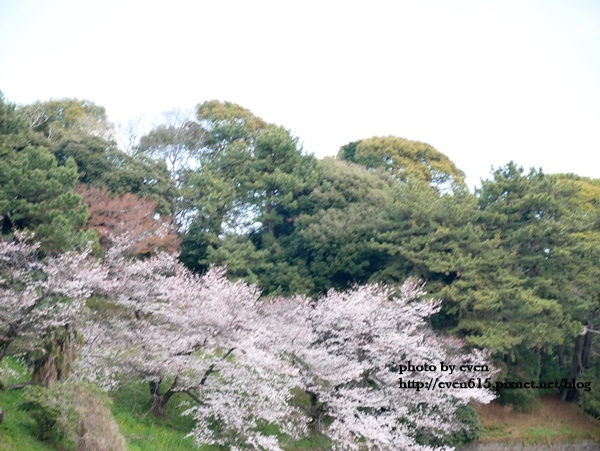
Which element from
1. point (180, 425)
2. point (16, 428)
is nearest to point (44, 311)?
point (16, 428)

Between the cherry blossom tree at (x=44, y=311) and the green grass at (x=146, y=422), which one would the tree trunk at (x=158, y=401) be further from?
the cherry blossom tree at (x=44, y=311)

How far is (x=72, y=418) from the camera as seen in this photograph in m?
9.45

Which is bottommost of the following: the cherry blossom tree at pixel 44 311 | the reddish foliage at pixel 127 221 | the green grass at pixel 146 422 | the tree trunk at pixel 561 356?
the green grass at pixel 146 422

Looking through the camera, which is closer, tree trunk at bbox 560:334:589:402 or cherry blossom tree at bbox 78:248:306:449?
cherry blossom tree at bbox 78:248:306:449

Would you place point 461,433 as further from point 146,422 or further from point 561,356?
point 146,422

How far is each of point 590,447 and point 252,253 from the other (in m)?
12.5

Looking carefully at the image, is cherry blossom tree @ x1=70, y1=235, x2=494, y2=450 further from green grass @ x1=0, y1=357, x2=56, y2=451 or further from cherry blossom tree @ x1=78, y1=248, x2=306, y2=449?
green grass @ x1=0, y1=357, x2=56, y2=451

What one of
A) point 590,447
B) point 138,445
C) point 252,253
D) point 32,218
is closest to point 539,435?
point 590,447

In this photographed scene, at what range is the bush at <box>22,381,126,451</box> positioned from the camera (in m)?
9.38

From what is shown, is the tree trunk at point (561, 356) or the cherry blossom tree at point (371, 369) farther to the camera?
the tree trunk at point (561, 356)

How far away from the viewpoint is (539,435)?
17.9 m

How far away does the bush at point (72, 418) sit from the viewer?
9383 mm

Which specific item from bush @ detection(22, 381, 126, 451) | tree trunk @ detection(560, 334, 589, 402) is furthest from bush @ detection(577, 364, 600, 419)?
bush @ detection(22, 381, 126, 451)

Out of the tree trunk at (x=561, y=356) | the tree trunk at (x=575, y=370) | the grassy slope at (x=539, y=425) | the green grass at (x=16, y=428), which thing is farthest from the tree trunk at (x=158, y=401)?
the tree trunk at (x=561, y=356)
